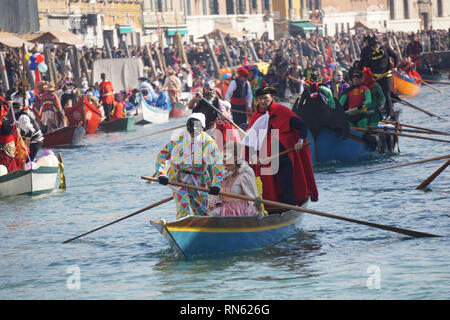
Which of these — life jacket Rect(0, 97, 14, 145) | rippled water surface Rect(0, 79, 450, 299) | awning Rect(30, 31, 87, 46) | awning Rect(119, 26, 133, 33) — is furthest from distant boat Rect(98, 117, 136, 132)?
awning Rect(119, 26, 133, 33)

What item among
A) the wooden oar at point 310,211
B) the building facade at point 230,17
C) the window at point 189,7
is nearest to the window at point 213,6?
the building facade at point 230,17

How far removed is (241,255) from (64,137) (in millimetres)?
13877

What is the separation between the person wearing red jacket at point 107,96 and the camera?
28.2 m

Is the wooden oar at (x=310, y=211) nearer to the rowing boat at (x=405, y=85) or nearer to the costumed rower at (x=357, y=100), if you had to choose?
the costumed rower at (x=357, y=100)

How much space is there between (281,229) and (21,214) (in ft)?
17.0

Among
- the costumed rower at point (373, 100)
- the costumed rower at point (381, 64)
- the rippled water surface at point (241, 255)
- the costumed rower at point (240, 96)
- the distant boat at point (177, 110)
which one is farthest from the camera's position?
the distant boat at point (177, 110)

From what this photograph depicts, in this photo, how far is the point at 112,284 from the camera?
33.4ft

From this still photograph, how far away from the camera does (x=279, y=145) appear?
1168cm

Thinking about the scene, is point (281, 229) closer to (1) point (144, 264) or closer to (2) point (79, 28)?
(1) point (144, 264)

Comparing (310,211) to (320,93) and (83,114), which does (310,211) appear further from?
(83,114)

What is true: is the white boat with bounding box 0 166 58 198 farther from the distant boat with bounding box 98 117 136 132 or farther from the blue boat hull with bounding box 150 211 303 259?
the distant boat with bounding box 98 117 136 132

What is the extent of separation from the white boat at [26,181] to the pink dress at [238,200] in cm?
621

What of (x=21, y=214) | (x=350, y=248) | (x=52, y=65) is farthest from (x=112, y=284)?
(x=52, y=65)

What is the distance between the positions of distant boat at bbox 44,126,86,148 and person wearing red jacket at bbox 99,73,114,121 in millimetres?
3933
